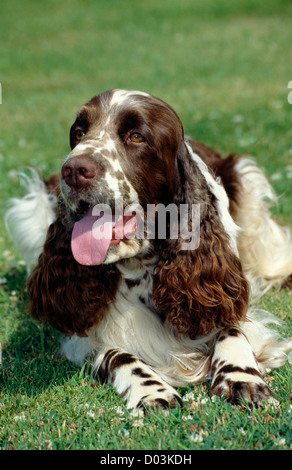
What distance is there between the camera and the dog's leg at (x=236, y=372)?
3.02m

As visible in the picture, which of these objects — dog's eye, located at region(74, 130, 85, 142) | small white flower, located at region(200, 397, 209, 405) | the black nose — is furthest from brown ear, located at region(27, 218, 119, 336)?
small white flower, located at region(200, 397, 209, 405)

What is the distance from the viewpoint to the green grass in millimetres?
2783

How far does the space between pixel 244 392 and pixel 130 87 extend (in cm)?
918

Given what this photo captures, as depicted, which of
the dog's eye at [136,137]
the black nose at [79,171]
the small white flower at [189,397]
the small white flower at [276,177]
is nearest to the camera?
the black nose at [79,171]

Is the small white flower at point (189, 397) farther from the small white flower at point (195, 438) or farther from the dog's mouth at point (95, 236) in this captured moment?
the dog's mouth at point (95, 236)

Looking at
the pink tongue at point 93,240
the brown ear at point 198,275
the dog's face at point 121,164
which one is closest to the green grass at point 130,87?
the brown ear at point 198,275

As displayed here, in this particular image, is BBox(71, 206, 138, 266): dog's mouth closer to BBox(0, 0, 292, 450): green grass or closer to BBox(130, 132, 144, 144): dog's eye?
BBox(130, 132, 144, 144): dog's eye

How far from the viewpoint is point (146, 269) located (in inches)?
140

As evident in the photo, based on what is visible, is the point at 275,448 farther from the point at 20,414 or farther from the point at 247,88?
the point at 247,88

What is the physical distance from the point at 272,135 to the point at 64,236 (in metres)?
4.88

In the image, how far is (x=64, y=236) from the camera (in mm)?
3551

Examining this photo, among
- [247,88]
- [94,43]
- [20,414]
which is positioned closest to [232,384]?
[20,414]

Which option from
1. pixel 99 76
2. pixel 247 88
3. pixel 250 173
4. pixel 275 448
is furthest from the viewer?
pixel 99 76

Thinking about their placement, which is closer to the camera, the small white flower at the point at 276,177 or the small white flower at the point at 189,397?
the small white flower at the point at 189,397
